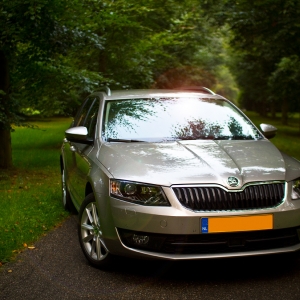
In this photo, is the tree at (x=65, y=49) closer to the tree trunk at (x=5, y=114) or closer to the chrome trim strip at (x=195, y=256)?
the tree trunk at (x=5, y=114)

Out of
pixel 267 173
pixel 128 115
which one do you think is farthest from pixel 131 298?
pixel 128 115

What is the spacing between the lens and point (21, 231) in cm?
665

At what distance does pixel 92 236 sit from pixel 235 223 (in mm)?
1398

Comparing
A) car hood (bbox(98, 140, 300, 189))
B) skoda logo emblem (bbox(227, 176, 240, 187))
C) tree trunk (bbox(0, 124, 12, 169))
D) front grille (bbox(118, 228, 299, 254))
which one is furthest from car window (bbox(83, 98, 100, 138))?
tree trunk (bbox(0, 124, 12, 169))

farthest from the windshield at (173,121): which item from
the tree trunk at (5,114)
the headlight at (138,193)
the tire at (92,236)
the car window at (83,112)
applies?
the tree trunk at (5,114)

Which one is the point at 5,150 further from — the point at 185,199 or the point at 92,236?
the point at 185,199

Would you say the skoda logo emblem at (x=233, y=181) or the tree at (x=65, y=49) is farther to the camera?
the tree at (x=65, y=49)

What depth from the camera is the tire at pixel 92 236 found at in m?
5.02

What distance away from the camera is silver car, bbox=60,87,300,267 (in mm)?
4555

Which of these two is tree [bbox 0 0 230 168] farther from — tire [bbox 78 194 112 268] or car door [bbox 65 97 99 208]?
tire [bbox 78 194 112 268]

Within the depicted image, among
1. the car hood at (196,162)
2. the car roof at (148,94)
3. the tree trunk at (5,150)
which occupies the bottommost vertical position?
the tree trunk at (5,150)

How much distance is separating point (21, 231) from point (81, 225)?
5.01ft

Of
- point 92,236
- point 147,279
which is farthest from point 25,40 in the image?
point 147,279

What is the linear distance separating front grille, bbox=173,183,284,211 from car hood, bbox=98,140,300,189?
6 centimetres
